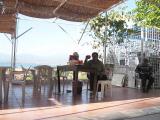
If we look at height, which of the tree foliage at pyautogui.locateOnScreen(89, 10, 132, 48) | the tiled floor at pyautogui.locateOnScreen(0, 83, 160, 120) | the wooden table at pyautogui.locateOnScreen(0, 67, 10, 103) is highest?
the tree foliage at pyautogui.locateOnScreen(89, 10, 132, 48)

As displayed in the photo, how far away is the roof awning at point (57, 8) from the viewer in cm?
1101

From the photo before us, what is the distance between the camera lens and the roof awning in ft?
36.1

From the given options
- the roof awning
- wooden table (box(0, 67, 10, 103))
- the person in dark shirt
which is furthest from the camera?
the person in dark shirt

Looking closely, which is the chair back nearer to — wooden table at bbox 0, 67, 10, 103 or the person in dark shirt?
wooden table at bbox 0, 67, 10, 103

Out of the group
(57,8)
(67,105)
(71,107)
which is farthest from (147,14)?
(71,107)

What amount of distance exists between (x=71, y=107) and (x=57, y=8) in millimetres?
4298

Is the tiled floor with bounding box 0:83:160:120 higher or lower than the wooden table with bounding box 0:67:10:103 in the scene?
lower

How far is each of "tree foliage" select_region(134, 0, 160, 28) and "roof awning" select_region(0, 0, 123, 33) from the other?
3.13m

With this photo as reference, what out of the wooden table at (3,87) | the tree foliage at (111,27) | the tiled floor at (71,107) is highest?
the tree foliage at (111,27)

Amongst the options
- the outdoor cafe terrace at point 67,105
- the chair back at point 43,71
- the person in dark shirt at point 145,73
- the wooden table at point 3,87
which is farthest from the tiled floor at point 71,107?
the person in dark shirt at point 145,73

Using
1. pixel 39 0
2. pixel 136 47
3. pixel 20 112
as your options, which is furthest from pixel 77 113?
pixel 136 47

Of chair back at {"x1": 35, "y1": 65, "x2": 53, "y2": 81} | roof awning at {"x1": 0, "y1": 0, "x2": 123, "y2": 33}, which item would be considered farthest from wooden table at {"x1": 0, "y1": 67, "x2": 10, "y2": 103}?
roof awning at {"x1": 0, "y1": 0, "x2": 123, "y2": 33}

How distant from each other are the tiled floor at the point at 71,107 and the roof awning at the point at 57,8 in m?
2.77

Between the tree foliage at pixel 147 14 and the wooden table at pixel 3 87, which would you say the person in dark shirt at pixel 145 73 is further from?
the wooden table at pixel 3 87
